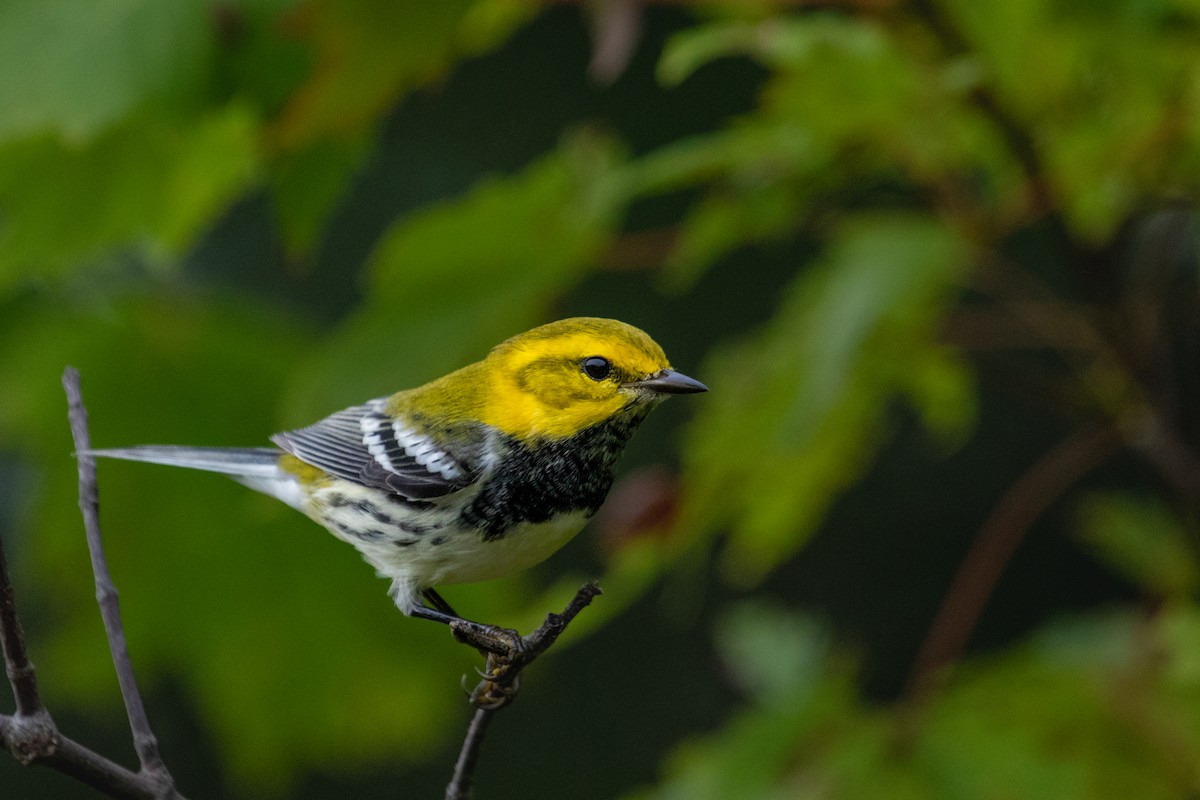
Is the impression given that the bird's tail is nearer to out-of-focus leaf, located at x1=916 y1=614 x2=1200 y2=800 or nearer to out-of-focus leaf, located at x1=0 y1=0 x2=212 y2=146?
out-of-focus leaf, located at x1=0 y1=0 x2=212 y2=146

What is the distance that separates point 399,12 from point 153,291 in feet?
2.81

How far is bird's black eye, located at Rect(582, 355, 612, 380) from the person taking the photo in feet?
2.30

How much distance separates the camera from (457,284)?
1.26m

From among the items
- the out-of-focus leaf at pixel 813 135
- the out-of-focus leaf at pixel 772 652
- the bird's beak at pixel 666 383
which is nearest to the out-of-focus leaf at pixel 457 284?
the out-of-focus leaf at pixel 813 135

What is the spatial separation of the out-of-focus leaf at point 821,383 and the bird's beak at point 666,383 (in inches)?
19.9

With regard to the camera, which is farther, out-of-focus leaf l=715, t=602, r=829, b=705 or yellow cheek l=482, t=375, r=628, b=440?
out-of-focus leaf l=715, t=602, r=829, b=705

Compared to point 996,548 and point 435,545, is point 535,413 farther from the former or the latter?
point 996,548

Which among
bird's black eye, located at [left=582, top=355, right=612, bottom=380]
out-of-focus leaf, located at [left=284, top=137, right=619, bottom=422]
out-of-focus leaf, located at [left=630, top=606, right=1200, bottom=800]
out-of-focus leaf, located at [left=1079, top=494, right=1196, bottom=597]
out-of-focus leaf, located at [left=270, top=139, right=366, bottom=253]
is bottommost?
out-of-focus leaf, located at [left=630, top=606, right=1200, bottom=800]

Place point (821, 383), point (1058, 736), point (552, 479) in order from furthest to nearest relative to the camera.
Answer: point (1058, 736)
point (821, 383)
point (552, 479)

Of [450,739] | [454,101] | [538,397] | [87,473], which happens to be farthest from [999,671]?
[454,101]

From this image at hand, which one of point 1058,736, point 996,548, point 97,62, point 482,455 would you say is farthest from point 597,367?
point 996,548

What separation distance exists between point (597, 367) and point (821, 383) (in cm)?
53

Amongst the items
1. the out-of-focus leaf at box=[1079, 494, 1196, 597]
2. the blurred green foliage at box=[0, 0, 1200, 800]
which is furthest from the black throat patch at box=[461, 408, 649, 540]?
the out-of-focus leaf at box=[1079, 494, 1196, 597]

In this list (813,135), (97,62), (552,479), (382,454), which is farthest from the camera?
(813,135)
